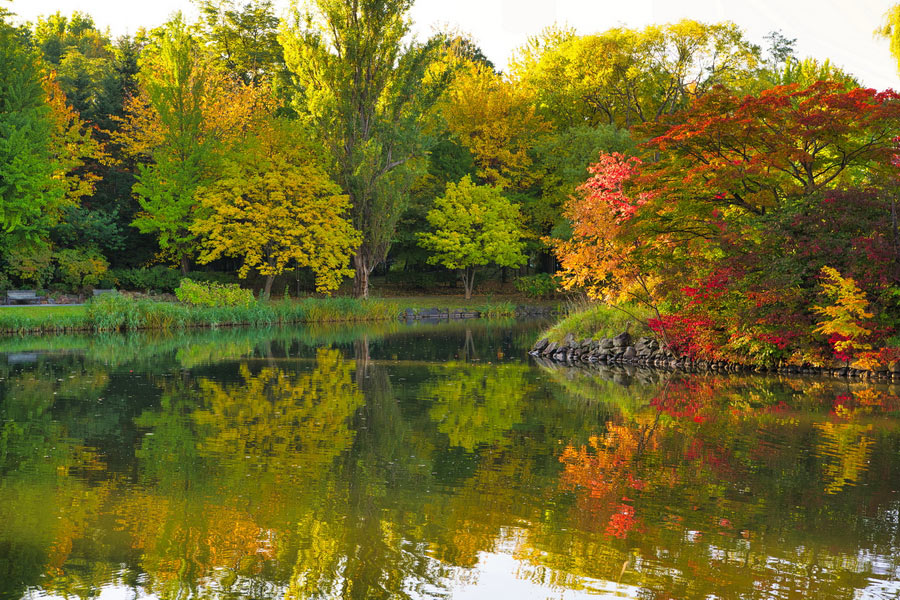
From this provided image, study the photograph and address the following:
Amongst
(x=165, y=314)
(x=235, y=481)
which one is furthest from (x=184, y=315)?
(x=235, y=481)

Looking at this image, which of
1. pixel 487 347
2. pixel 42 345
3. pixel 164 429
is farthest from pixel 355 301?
pixel 164 429

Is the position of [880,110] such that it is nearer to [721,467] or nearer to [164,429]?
[721,467]

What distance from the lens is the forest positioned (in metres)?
15.9

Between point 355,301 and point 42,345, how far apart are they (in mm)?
14360

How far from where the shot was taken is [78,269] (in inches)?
1262

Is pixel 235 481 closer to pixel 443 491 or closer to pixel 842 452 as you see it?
pixel 443 491

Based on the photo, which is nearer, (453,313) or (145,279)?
(145,279)

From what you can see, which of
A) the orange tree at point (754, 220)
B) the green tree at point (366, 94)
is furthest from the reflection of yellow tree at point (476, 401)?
the green tree at point (366, 94)

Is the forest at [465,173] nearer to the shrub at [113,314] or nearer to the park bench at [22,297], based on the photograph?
the park bench at [22,297]

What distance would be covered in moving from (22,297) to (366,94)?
574 inches

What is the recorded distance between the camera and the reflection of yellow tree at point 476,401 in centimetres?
987

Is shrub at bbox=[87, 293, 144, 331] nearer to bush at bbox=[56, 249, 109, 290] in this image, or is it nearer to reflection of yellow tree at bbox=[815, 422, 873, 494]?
bush at bbox=[56, 249, 109, 290]

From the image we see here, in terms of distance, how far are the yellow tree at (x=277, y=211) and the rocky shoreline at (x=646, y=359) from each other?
14.7 m

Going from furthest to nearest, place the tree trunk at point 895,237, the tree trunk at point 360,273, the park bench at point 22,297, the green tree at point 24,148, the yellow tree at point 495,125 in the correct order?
the yellow tree at point 495,125 < the tree trunk at point 360,273 < the green tree at point 24,148 < the park bench at point 22,297 < the tree trunk at point 895,237
